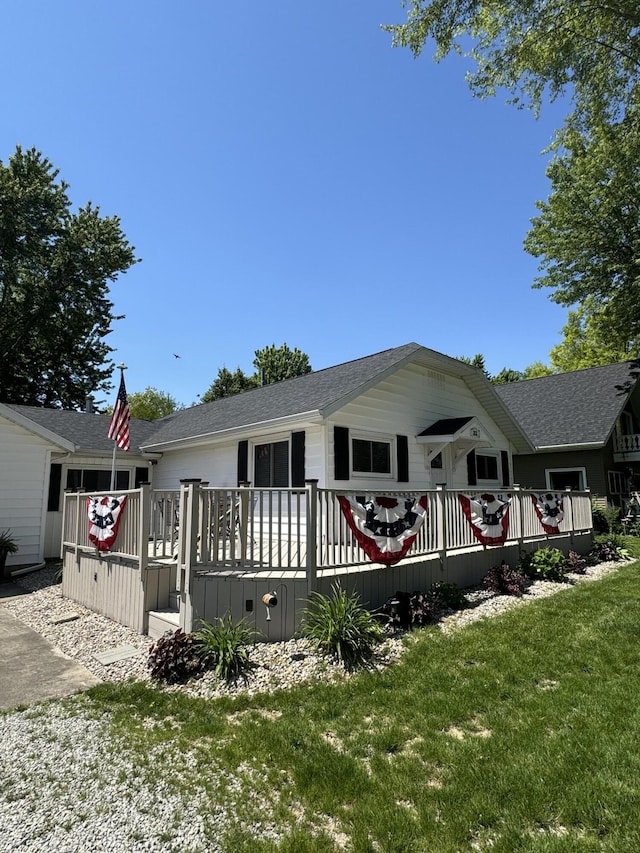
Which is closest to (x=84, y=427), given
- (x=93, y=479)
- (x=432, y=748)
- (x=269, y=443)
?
(x=93, y=479)

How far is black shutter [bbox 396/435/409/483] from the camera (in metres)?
11.1

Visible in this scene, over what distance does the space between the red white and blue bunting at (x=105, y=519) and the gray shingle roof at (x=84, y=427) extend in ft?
19.6

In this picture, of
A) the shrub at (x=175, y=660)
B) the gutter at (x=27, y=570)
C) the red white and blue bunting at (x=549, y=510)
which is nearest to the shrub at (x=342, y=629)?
the shrub at (x=175, y=660)

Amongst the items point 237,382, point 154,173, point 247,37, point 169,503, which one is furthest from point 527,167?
point 237,382

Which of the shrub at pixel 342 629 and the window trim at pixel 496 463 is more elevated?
the window trim at pixel 496 463

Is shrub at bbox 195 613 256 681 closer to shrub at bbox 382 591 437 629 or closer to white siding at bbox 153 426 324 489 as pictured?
shrub at bbox 382 591 437 629

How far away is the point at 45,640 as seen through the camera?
6438 millimetres

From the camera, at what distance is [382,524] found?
6277mm

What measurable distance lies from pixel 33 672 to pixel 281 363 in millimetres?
33854

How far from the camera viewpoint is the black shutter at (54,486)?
43.1ft

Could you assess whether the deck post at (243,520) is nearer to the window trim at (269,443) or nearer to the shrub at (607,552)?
the window trim at (269,443)

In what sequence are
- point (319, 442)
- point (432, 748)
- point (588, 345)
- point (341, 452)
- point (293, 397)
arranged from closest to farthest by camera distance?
point (432, 748) → point (319, 442) → point (341, 452) → point (293, 397) → point (588, 345)

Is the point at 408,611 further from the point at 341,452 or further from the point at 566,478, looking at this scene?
the point at 566,478

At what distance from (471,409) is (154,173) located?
11127 mm
